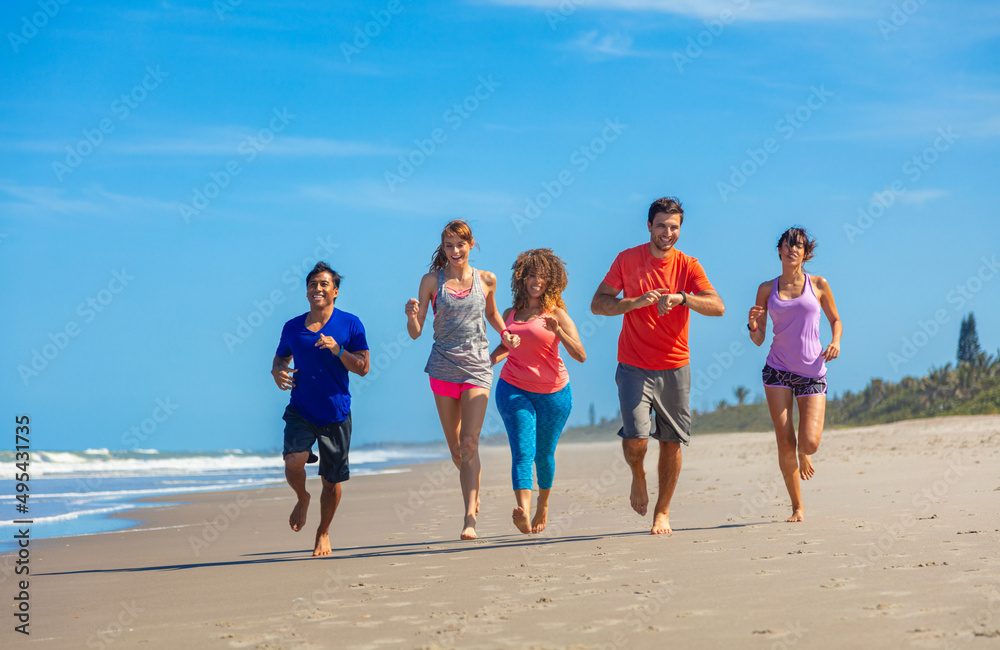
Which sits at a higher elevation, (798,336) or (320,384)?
(798,336)

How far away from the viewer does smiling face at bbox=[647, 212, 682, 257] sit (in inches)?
253

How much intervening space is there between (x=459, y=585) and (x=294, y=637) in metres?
1.13

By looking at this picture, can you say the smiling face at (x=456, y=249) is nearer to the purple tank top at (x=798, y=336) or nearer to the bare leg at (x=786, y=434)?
the purple tank top at (x=798, y=336)

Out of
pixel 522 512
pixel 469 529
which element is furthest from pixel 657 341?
pixel 469 529

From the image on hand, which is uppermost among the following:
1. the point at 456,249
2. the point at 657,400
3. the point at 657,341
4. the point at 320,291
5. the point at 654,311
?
the point at 456,249

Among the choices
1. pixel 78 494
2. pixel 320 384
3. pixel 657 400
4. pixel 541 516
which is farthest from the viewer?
pixel 78 494

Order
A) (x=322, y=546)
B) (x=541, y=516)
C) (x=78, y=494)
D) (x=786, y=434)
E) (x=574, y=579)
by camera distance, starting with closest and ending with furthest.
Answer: (x=574, y=579)
(x=322, y=546)
(x=786, y=434)
(x=541, y=516)
(x=78, y=494)

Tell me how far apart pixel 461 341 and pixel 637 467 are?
1.56 m

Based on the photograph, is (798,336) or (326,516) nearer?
(326,516)

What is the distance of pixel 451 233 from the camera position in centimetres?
663

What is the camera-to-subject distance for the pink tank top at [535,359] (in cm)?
682

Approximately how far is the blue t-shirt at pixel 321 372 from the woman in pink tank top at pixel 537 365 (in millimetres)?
1186

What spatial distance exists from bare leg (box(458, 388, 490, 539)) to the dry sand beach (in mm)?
334

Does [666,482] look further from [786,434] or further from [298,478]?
[298,478]
